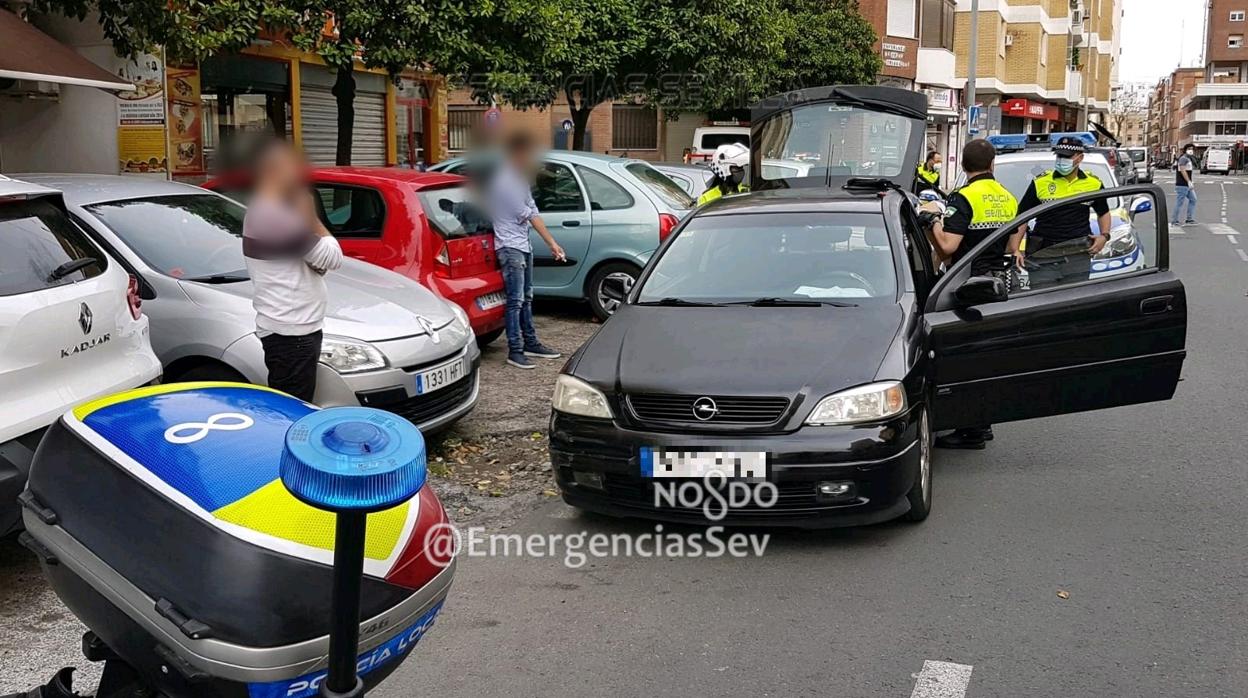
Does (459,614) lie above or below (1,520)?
below

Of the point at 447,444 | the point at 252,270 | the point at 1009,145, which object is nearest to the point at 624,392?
the point at 252,270

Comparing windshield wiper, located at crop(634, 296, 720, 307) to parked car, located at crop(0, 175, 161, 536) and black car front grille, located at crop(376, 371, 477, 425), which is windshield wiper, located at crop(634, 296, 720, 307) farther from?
parked car, located at crop(0, 175, 161, 536)

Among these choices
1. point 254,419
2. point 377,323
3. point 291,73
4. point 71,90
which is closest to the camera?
point 254,419

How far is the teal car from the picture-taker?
10531mm

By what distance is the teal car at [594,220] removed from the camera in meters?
10.5

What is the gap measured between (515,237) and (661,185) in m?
3.07

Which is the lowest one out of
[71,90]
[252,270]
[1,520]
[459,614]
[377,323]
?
[459,614]

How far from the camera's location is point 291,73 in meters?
15.8

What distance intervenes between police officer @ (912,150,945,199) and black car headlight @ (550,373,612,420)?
965cm

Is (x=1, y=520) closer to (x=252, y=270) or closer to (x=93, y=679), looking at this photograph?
(x=93, y=679)

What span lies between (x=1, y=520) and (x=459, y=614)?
1651mm

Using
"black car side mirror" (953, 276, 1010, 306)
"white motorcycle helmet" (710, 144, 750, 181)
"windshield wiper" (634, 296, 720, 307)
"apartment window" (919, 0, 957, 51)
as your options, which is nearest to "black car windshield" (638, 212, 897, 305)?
"windshield wiper" (634, 296, 720, 307)

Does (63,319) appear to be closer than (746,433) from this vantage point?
Yes

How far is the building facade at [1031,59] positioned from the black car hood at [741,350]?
2732cm
